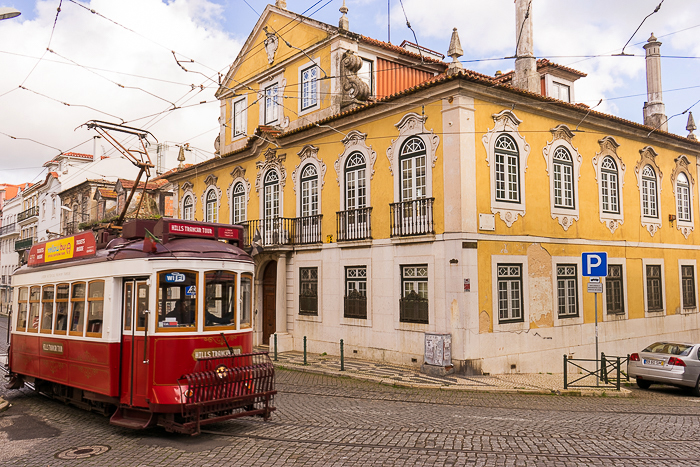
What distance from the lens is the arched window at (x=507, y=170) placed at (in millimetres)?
16219

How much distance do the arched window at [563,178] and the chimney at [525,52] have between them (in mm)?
2373

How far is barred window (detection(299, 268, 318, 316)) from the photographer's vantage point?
19.6 meters

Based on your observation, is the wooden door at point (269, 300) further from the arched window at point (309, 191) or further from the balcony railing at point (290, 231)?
the arched window at point (309, 191)

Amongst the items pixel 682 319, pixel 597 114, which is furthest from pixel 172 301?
pixel 682 319

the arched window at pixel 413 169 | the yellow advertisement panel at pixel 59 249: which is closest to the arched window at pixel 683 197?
the arched window at pixel 413 169

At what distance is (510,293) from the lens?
1599cm

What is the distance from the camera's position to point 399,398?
12117 mm

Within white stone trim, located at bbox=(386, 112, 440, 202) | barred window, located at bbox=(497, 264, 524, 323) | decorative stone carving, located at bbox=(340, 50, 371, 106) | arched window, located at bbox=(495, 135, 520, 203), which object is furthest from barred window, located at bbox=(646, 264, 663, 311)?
decorative stone carving, located at bbox=(340, 50, 371, 106)

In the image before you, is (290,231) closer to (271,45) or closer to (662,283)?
(271,45)

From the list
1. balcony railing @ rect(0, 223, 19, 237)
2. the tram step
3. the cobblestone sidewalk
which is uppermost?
balcony railing @ rect(0, 223, 19, 237)

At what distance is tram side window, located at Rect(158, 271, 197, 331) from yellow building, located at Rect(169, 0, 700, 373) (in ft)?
12.3

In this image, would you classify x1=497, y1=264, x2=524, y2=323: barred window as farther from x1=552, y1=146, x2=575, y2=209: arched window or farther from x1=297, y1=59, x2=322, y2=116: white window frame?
x1=297, y1=59, x2=322, y2=116: white window frame

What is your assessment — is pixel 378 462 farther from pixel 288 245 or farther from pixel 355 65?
pixel 355 65

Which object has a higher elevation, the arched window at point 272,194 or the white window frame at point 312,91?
the white window frame at point 312,91
